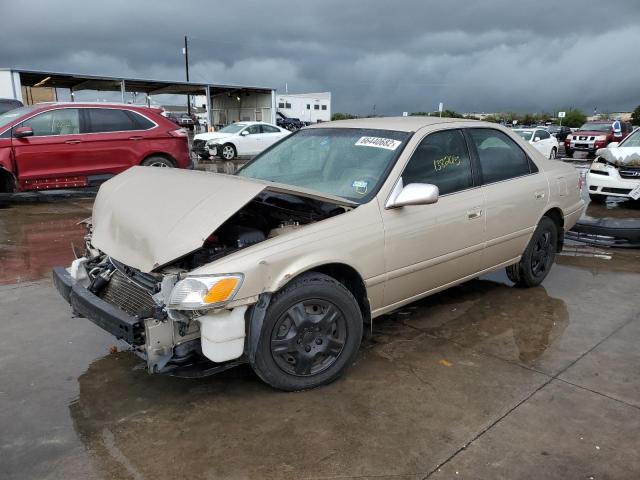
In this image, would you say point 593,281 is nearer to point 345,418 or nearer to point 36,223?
point 345,418

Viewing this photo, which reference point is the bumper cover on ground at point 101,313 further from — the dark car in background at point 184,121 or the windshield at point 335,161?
the dark car in background at point 184,121

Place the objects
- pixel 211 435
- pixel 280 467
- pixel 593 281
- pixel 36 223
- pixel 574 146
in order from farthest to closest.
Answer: pixel 574 146
pixel 36 223
pixel 593 281
pixel 211 435
pixel 280 467

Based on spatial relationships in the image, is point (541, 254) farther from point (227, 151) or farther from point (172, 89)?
point (172, 89)

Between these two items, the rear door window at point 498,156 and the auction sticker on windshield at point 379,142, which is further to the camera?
the rear door window at point 498,156

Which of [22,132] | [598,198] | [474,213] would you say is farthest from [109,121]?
[598,198]

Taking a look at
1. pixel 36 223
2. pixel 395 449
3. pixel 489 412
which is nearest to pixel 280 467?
pixel 395 449

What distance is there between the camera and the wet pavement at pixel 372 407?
2.53 metres

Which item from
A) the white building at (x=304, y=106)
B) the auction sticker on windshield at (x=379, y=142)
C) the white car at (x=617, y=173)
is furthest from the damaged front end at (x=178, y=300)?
the white building at (x=304, y=106)

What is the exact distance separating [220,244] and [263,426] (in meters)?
1.13

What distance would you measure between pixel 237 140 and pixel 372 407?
17472 millimetres

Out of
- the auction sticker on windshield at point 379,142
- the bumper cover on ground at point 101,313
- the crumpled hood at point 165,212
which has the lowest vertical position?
the bumper cover on ground at point 101,313

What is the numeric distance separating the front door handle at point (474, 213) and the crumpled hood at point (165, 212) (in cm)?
115

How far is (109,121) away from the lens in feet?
31.3

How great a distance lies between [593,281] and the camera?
5355mm
